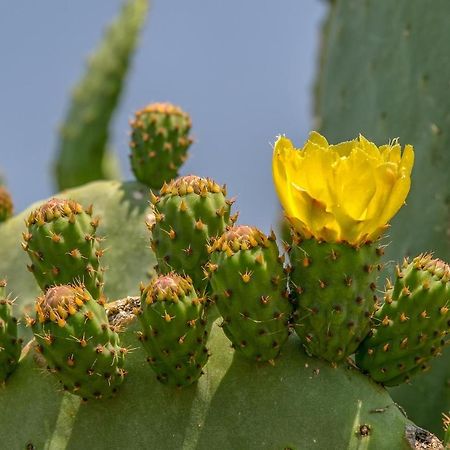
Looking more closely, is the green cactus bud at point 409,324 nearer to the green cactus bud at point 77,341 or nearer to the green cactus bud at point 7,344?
the green cactus bud at point 77,341

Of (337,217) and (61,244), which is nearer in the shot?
(337,217)

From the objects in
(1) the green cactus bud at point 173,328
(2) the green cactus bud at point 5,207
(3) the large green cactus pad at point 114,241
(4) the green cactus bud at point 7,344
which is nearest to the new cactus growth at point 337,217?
(1) the green cactus bud at point 173,328

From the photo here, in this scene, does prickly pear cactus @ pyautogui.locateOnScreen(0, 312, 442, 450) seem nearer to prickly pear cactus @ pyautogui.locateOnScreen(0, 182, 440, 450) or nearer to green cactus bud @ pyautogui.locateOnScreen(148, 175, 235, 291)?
prickly pear cactus @ pyautogui.locateOnScreen(0, 182, 440, 450)

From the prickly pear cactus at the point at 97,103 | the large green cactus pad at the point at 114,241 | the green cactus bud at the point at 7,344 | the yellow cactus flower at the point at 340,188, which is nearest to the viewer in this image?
the yellow cactus flower at the point at 340,188

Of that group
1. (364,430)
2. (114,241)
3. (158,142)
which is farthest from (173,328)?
(158,142)

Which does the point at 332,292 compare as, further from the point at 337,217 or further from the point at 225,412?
the point at 225,412

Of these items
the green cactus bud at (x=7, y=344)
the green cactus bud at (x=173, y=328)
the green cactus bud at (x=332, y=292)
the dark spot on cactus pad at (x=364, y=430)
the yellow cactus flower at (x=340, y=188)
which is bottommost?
the green cactus bud at (x=7, y=344)

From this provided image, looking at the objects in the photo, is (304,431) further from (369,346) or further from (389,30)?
(389,30)
